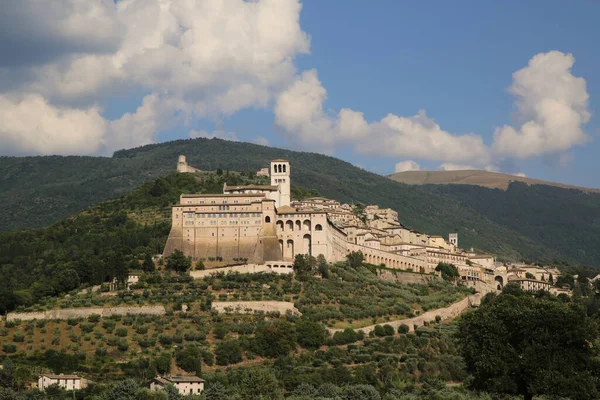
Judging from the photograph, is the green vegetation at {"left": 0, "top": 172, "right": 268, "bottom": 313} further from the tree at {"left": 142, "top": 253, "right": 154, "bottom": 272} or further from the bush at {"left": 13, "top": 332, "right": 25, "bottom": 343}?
the bush at {"left": 13, "top": 332, "right": 25, "bottom": 343}

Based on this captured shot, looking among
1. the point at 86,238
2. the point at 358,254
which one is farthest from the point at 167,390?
the point at 86,238

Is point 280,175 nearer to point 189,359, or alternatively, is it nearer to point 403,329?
point 403,329

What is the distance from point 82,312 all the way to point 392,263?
135 feet

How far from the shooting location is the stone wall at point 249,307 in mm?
83875

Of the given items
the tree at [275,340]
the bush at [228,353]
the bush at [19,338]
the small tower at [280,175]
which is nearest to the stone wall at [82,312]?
the bush at [19,338]

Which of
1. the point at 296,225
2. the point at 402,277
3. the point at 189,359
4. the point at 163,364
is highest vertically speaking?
the point at 296,225

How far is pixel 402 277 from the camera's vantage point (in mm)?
104688

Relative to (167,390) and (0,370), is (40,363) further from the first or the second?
(167,390)

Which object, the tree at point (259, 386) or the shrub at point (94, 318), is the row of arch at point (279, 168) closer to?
the shrub at point (94, 318)

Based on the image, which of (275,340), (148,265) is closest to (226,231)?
(148,265)

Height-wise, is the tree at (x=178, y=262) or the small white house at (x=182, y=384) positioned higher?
the tree at (x=178, y=262)

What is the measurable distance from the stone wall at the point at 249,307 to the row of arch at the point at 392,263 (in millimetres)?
25439

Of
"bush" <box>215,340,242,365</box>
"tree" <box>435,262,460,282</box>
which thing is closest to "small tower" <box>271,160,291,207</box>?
"tree" <box>435,262,460,282</box>

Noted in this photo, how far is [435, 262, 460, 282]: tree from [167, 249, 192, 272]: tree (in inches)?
1295
